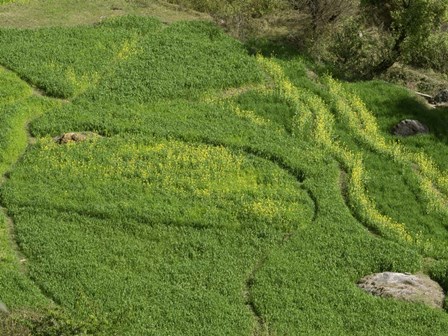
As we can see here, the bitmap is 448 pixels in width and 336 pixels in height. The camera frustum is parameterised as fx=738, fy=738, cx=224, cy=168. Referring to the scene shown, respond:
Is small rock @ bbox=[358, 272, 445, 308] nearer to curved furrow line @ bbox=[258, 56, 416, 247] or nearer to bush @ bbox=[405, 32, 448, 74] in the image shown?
curved furrow line @ bbox=[258, 56, 416, 247]

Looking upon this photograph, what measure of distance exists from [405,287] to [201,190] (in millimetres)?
9292

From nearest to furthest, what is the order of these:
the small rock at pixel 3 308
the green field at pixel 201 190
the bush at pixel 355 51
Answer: the small rock at pixel 3 308 < the green field at pixel 201 190 < the bush at pixel 355 51

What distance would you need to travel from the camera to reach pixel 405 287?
1035 inches

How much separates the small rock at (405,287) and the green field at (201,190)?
0.46m

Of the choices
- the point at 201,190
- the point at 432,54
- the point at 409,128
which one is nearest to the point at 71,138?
the point at 201,190

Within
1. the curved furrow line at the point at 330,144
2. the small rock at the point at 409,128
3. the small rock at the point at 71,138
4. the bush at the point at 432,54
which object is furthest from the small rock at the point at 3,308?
the bush at the point at 432,54

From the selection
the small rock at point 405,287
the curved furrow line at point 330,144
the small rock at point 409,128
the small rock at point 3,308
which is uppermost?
the small rock at point 409,128

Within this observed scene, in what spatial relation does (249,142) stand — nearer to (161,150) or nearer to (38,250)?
(161,150)

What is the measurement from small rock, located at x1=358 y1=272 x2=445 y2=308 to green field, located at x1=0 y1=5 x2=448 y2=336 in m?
0.46

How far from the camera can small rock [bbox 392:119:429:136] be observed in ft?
121

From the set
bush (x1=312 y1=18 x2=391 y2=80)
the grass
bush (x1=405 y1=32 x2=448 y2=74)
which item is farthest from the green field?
bush (x1=405 y1=32 x2=448 y2=74)

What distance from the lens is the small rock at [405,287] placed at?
26031mm

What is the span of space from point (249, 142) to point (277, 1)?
50.1 feet

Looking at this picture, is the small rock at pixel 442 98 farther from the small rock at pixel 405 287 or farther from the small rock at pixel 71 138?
the small rock at pixel 71 138
